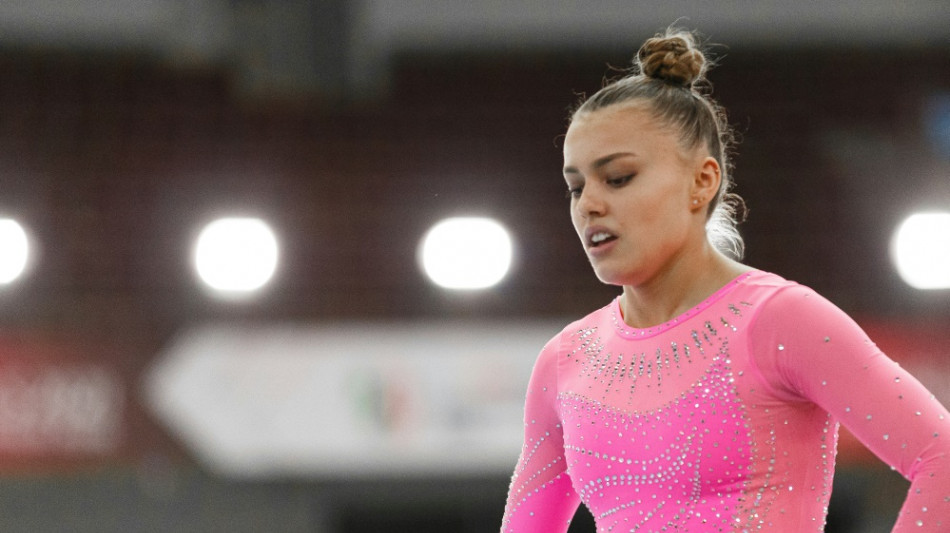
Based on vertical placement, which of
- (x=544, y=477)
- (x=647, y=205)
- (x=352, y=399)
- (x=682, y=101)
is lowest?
(x=544, y=477)

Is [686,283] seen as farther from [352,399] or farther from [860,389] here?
[352,399]

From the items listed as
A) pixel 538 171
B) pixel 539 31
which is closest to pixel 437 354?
pixel 538 171

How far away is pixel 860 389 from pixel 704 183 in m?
0.29

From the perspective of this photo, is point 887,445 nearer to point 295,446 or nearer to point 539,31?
point 295,446

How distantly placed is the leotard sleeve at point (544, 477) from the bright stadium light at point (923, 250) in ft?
14.2

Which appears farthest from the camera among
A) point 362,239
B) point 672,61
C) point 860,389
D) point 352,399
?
point 362,239

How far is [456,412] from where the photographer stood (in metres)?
4.91

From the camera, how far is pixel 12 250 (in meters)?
5.20

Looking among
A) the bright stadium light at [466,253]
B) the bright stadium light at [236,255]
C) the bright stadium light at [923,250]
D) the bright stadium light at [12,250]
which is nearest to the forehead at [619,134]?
the bright stadium light at [466,253]

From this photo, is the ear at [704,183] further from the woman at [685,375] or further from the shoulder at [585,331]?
the shoulder at [585,331]

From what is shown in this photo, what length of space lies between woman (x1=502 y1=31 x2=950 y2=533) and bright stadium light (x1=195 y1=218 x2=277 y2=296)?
401 cm

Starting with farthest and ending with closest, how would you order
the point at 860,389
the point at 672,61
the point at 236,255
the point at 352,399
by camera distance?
the point at 236,255 < the point at 352,399 < the point at 672,61 < the point at 860,389

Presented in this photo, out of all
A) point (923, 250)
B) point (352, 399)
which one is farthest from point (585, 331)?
point (923, 250)

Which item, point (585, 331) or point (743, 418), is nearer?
point (743, 418)
